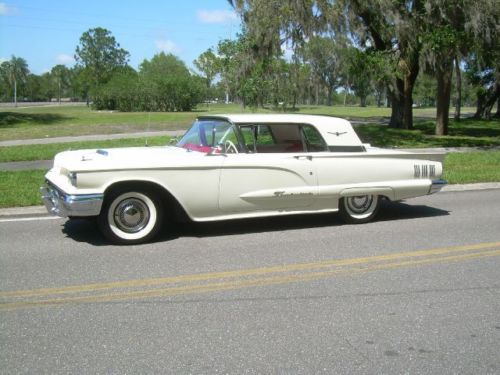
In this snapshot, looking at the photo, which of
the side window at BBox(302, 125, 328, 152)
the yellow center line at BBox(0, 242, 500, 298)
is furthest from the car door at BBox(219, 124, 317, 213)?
the yellow center line at BBox(0, 242, 500, 298)

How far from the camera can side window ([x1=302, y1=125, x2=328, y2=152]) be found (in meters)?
7.66

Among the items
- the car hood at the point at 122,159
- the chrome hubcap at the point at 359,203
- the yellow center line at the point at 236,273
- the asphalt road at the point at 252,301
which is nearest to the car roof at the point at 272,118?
the car hood at the point at 122,159

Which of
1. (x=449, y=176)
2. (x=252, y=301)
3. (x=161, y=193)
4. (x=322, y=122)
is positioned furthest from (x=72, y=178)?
(x=449, y=176)

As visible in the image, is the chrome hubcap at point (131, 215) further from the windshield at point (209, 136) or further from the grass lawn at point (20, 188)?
the grass lawn at point (20, 188)

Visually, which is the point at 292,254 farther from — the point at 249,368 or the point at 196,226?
the point at 249,368

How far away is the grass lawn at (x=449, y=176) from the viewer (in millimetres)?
9252

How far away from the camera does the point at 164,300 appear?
189 inches

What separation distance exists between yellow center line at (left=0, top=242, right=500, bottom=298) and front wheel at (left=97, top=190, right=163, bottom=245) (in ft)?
4.58

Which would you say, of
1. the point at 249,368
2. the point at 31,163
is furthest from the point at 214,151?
the point at 31,163

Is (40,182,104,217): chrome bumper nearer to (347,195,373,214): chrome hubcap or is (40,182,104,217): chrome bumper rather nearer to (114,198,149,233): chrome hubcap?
(114,198,149,233): chrome hubcap

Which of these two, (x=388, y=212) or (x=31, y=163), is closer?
(x=388, y=212)

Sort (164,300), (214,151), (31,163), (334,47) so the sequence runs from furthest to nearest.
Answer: (334,47), (31,163), (214,151), (164,300)

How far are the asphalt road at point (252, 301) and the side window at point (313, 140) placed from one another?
1.10 m

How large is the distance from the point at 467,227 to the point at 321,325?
419 cm
